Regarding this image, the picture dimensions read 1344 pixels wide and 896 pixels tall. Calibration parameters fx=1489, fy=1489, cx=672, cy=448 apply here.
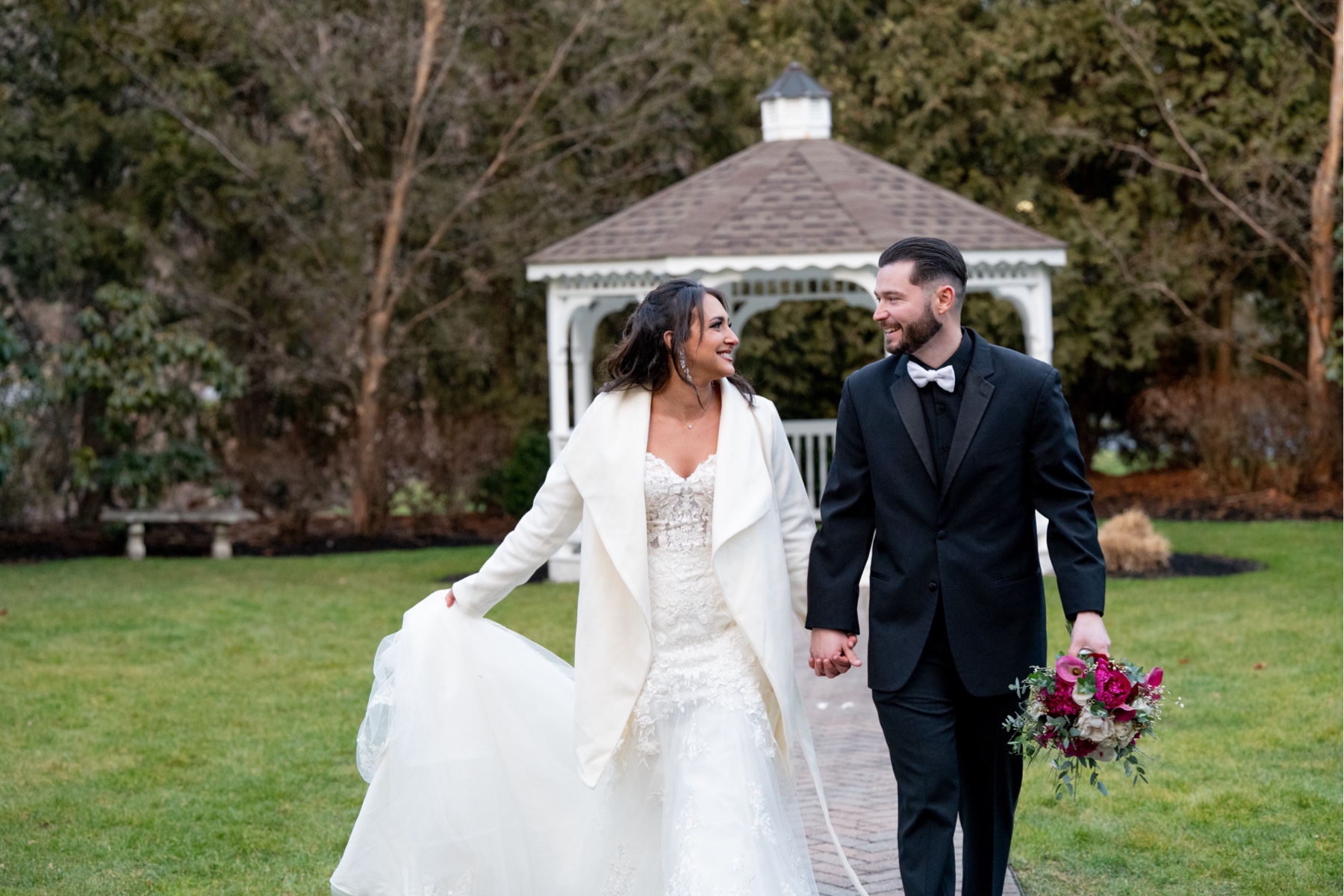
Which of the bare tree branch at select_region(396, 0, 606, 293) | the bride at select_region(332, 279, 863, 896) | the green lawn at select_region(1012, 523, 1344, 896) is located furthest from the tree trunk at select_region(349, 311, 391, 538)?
the bride at select_region(332, 279, 863, 896)

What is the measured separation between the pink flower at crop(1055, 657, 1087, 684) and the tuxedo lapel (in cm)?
60

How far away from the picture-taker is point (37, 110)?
17.2 metres

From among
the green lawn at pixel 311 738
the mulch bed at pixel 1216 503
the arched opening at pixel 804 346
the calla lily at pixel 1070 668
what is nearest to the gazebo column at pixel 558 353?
the green lawn at pixel 311 738

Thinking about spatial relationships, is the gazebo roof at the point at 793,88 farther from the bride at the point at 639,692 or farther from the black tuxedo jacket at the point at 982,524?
the black tuxedo jacket at the point at 982,524

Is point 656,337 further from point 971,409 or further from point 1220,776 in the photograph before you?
point 1220,776

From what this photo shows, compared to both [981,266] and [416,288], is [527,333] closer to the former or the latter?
[416,288]

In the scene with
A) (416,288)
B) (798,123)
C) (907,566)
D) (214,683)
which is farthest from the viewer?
(416,288)

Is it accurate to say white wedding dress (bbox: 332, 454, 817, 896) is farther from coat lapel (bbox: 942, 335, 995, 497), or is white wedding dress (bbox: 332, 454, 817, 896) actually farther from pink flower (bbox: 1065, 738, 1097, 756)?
pink flower (bbox: 1065, 738, 1097, 756)

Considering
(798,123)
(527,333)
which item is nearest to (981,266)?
(798,123)

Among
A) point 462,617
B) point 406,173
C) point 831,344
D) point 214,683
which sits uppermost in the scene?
point 406,173

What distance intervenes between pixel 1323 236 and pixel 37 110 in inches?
598

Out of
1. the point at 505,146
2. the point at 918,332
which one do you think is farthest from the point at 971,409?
the point at 505,146

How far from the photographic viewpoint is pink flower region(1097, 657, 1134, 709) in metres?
3.64

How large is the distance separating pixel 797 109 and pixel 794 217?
7.28 ft
